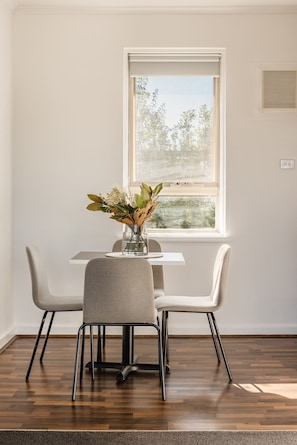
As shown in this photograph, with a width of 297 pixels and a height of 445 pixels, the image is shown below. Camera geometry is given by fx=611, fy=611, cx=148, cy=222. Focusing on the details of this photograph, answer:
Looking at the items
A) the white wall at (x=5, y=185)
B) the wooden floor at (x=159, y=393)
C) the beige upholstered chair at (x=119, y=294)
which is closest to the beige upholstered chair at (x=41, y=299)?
the wooden floor at (x=159, y=393)

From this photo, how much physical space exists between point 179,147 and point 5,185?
156 cm

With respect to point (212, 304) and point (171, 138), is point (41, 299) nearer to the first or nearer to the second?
point (212, 304)

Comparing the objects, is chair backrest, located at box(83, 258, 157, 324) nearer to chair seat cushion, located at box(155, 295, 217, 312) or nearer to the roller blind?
chair seat cushion, located at box(155, 295, 217, 312)

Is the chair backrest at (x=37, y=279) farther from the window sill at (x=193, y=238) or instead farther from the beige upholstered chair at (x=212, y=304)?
the window sill at (x=193, y=238)

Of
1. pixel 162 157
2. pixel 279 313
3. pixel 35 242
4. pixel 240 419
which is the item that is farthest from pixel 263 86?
pixel 240 419

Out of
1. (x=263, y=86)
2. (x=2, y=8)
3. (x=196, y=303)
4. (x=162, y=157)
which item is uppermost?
(x=2, y=8)

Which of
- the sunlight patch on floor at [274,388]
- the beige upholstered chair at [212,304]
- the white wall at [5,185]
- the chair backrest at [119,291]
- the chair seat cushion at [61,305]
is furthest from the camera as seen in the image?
the white wall at [5,185]

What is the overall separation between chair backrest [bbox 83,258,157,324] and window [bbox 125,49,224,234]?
1.88m

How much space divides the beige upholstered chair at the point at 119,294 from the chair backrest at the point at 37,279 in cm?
63

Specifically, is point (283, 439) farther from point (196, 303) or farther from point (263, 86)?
point (263, 86)

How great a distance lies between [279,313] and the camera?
527 centimetres

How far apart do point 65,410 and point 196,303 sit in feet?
3.82

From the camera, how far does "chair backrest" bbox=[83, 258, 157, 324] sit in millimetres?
3557

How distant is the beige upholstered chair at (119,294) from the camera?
3.56 metres
